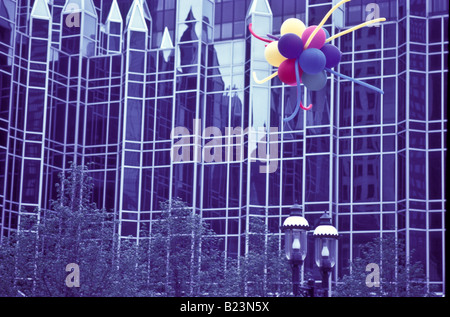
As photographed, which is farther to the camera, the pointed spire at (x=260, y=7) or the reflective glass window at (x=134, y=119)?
the reflective glass window at (x=134, y=119)

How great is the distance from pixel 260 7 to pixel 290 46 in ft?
98.0

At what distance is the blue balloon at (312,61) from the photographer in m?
20.2

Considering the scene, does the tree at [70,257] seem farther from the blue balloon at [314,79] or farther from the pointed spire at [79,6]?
the pointed spire at [79,6]

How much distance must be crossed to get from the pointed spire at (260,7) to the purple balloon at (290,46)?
29425 mm

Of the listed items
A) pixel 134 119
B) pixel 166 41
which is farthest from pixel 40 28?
pixel 134 119

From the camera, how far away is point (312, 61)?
2022cm

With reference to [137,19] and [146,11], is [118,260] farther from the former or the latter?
[146,11]

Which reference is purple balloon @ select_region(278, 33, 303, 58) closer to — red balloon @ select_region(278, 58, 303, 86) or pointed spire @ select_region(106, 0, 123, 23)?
red balloon @ select_region(278, 58, 303, 86)

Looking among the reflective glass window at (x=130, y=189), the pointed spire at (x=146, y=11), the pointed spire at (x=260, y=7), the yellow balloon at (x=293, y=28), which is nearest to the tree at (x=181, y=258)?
the reflective glass window at (x=130, y=189)

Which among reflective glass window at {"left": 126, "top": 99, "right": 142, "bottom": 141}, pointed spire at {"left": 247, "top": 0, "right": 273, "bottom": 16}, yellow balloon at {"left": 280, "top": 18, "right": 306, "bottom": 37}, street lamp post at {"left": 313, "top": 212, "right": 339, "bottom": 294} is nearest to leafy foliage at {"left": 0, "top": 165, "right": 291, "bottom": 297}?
reflective glass window at {"left": 126, "top": 99, "right": 142, "bottom": 141}

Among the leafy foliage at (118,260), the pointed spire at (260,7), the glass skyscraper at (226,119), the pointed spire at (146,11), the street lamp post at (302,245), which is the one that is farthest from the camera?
the pointed spire at (146,11)

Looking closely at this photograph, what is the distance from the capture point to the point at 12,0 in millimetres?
49219

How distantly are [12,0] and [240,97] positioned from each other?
12.0 meters
